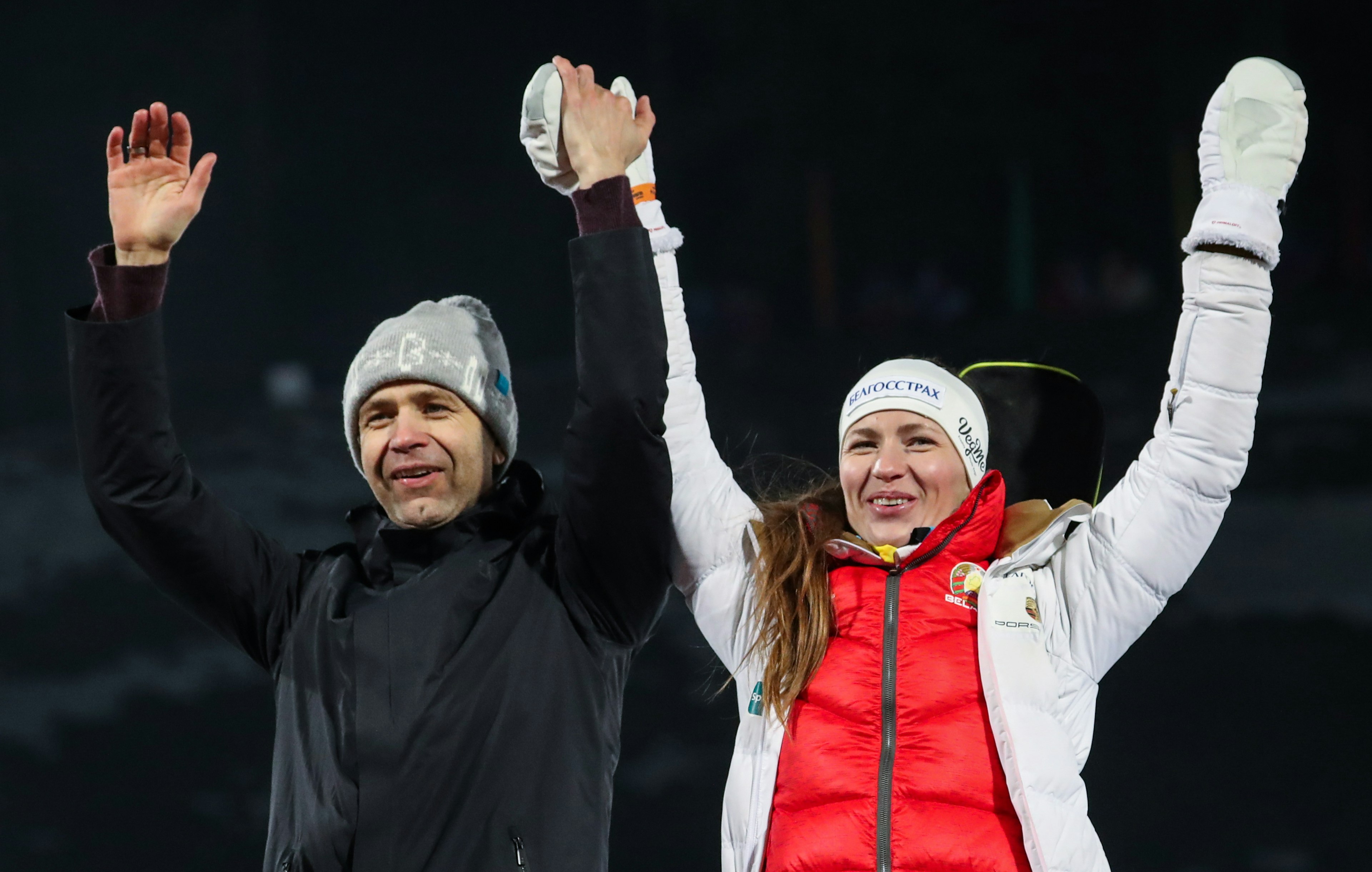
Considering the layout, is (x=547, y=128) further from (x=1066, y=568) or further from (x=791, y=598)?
(x=1066, y=568)

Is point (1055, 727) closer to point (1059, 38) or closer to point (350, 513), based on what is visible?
point (350, 513)

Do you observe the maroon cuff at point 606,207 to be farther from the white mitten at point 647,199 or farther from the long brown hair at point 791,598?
the long brown hair at point 791,598

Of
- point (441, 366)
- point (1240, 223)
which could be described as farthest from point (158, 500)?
point (1240, 223)

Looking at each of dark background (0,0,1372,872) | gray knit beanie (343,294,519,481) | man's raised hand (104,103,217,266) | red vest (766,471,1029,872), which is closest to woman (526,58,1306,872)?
red vest (766,471,1029,872)

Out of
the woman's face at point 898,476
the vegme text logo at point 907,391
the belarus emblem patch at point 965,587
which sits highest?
the vegme text logo at point 907,391

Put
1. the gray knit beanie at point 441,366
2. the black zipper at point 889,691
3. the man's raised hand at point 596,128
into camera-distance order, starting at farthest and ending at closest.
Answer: the gray knit beanie at point 441,366 < the man's raised hand at point 596,128 < the black zipper at point 889,691

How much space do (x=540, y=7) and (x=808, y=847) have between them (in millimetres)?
3440

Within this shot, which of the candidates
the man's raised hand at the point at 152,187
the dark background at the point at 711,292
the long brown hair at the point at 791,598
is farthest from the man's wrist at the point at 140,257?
the dark background at the point at 711,292

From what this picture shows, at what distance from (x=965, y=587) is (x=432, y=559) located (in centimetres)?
55

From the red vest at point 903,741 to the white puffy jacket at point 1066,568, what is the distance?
0.08 ft

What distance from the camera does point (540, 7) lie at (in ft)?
14.4

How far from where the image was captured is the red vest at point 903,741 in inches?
55.2

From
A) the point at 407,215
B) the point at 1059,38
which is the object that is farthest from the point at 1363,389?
the point at 407,215

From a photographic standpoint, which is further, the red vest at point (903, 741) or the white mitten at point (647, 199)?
the white mitten at point (647, 199)
